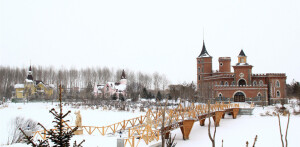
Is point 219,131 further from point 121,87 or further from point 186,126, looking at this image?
point 121,87

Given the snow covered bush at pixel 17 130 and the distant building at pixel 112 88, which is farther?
the distant building at pixel 112 88

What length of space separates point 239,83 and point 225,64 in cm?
590

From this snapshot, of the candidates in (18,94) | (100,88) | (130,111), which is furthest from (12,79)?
(130,111)

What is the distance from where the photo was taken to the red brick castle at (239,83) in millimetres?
42719

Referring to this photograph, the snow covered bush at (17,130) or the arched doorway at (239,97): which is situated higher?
the arched doorway at (239,97)

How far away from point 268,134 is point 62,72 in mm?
50855

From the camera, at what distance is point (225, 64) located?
165 feet

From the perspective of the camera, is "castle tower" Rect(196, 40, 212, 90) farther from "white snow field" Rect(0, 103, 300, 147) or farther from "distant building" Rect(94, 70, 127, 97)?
"white snow field" Rect(0, 103, 300, 147)

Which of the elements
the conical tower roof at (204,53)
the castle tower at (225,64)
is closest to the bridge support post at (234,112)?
the castle tower at (225,64)

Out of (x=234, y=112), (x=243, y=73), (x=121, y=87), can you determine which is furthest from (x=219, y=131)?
(x=121, y=87)

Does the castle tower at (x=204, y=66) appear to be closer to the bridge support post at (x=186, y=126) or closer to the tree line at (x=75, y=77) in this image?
the tree line at (x=75, y=77)

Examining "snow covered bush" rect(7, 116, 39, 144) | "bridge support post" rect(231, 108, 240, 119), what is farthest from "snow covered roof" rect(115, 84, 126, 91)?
"snow covered bush" rect(7, 116, 39, 144)

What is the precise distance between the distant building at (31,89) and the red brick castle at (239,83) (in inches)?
1144

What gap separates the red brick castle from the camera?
42.7 metres
